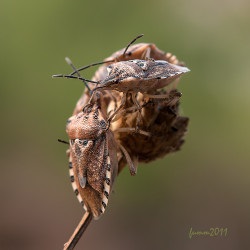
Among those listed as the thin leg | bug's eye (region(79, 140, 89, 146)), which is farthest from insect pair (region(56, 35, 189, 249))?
the thin leg

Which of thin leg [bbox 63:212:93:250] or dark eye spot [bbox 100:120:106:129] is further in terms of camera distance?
dark eye spot [bbox 100:120:106:129]

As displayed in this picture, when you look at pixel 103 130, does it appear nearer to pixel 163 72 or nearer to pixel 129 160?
pixel 129 160

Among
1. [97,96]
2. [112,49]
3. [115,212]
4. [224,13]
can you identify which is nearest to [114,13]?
[112,49]

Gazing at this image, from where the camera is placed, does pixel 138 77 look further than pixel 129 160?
No

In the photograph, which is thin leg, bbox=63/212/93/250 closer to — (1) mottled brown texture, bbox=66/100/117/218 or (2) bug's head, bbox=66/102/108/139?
(1) mottled brown texture, bbox=66/100/117/218

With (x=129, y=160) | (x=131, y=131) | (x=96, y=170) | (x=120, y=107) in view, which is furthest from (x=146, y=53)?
(x=96, y=170)

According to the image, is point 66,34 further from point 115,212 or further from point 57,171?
point 115,212

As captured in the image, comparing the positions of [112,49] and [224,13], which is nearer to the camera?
[112,49]

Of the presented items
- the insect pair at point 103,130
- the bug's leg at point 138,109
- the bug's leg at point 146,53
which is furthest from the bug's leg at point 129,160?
the bug's leg at point 146,53

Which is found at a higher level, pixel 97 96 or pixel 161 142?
pixel 97 96
